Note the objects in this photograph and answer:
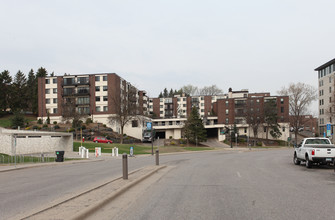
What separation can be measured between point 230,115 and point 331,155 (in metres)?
77.1

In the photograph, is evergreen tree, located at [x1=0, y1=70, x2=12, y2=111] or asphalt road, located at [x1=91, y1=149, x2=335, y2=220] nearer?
asphalt road, located at [x1=91, y1=149, x2=335, y2=220]

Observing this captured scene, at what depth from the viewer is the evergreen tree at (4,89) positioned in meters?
90.9

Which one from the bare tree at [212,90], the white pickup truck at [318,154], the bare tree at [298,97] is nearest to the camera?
the white pickup truck at [318,154]

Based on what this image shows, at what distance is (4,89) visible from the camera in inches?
3659

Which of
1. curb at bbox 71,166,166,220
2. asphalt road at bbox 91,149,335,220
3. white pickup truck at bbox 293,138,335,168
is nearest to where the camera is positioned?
curb at bbox 71,166,166,220

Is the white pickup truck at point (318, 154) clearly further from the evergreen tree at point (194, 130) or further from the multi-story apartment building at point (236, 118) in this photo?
the multi-story apartment building at point (236, 118)

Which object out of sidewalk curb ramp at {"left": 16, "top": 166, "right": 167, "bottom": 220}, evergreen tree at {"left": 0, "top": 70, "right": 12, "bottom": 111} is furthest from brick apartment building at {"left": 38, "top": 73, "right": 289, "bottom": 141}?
sidewalk curb ramp at {"left": 16, "top": 166, "right": 167, "bottom": 220}

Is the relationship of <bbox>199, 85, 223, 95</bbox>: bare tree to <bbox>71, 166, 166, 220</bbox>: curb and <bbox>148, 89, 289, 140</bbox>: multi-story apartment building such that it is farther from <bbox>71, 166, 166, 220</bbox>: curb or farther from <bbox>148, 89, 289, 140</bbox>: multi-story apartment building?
<bbox>71, 166, 166, 220</bbox>: curb

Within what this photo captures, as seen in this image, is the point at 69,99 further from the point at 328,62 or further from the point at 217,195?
the point at 217,195

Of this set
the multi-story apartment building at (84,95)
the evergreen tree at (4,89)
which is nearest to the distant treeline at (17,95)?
the evergreen tree at (4,89)

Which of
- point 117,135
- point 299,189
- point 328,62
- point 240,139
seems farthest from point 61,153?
point 328,62

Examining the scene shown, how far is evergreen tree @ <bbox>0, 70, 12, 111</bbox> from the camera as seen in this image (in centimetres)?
9094

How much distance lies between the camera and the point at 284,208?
7.57m

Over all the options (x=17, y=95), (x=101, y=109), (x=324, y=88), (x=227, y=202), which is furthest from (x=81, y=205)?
(x=17, y=95)
